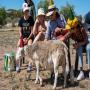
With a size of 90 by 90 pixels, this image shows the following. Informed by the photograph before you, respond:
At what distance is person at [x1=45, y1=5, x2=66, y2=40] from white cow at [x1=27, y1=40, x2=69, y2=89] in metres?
0.65

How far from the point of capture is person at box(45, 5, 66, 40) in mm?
10211

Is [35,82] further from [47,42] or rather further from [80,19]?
[80,19]

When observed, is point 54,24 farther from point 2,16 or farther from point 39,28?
point 2,16

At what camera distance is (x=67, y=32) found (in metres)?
10.1

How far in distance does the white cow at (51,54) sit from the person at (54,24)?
25.4 inches

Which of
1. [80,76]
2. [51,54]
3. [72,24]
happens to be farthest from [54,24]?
[80,76]

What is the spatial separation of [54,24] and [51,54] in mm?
1256

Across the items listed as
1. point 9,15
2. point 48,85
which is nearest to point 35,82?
point 48,85

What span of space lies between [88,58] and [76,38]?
68 cm

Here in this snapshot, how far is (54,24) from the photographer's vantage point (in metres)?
10.4

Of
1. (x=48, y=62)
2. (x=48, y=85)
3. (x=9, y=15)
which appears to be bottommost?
(x=48, y=85)

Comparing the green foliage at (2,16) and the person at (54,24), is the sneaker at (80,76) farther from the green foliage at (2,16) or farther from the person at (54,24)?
the green foliage at (2,16)

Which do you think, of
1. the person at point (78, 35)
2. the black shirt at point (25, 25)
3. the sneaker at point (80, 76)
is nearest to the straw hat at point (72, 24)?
the person at point (78, 35)

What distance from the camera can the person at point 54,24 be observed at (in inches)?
402
